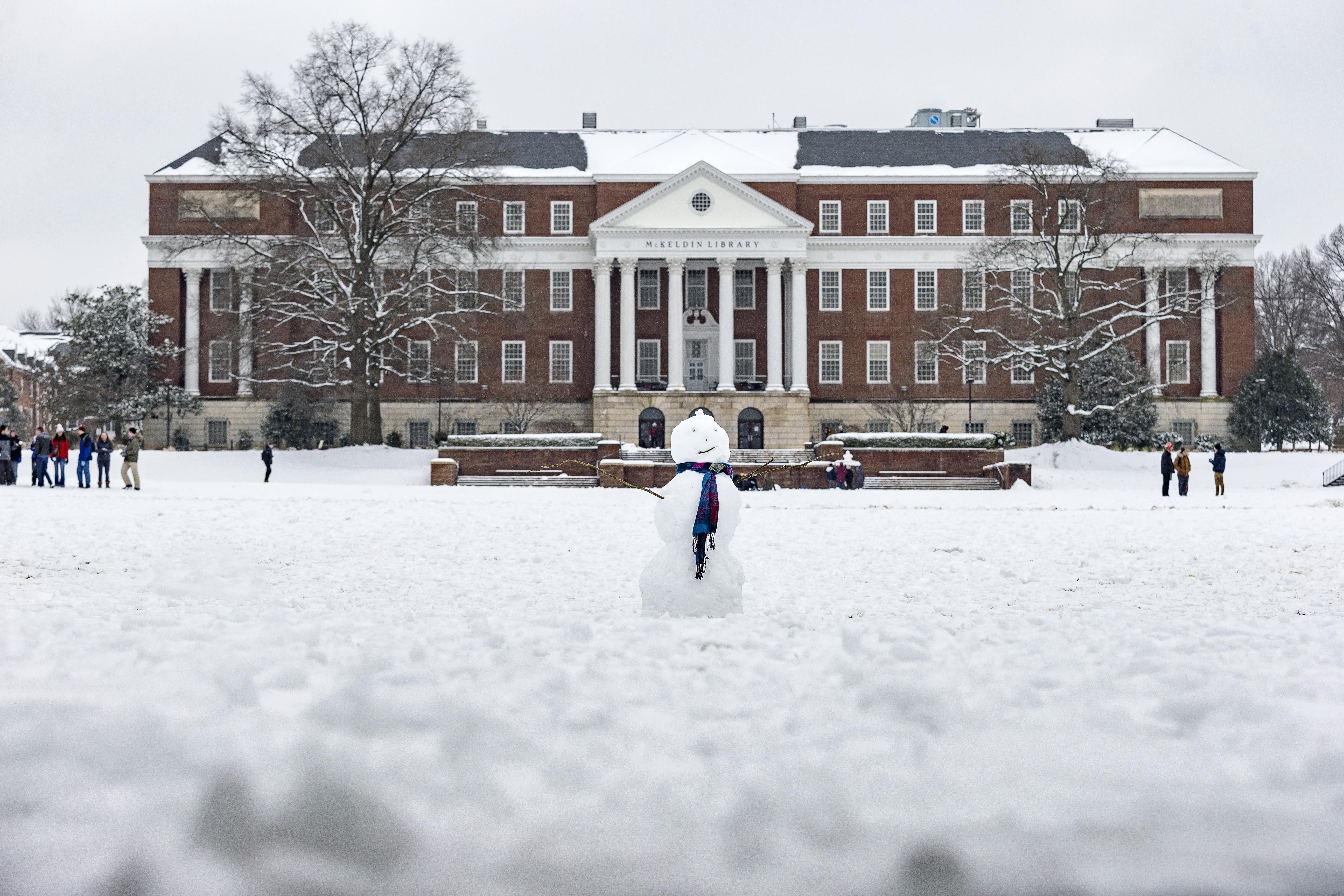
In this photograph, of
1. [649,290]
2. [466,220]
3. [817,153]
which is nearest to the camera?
[466,220]

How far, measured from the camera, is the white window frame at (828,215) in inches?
2164

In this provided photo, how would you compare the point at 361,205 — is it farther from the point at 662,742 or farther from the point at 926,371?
the point at 662,742

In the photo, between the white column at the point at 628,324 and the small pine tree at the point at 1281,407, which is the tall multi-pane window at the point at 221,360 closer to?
the white column at the point at 628,324

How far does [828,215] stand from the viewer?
55.1 m

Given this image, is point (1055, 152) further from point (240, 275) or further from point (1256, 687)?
point (1256, 687)

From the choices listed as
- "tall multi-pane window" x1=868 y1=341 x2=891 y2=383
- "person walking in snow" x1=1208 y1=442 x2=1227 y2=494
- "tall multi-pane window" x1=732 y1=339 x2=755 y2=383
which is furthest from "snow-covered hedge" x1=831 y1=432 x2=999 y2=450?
"tall multi-pane window" x1=868 y1=341 x2=891 y2=383

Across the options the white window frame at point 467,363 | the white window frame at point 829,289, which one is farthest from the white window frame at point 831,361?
the white window frame at point 467,363

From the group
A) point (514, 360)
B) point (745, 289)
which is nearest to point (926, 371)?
point (745, 289)

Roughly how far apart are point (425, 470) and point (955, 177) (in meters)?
32.3

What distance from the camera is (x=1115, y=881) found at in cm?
361

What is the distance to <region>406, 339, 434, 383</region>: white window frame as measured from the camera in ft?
147

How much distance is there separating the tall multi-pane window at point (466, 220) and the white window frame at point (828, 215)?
62.4ft

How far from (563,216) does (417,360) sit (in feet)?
43.7

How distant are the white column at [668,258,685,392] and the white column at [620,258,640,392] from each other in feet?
5.74
